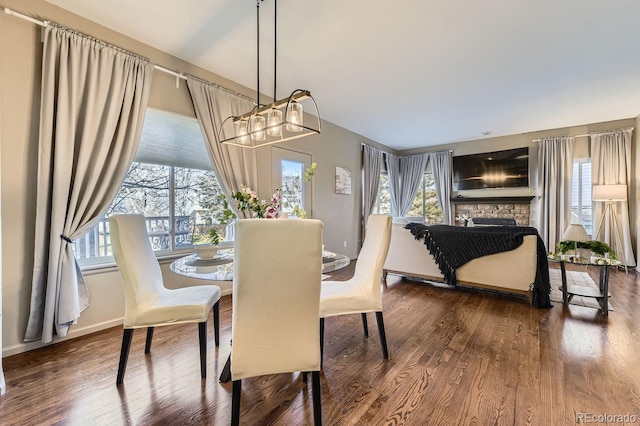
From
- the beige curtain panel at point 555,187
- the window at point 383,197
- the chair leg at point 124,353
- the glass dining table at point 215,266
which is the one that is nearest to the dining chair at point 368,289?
the glass dining table at point 215,266

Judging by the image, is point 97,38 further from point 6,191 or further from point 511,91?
point 511,91

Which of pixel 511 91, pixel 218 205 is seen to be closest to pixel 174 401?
pixel 218 205

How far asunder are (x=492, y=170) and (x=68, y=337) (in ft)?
23.7

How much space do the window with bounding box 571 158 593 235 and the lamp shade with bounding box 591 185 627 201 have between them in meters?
0.71

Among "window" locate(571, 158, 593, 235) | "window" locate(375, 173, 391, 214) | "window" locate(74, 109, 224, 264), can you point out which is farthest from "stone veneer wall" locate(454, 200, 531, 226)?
"window" locate(74, 109, 224, 264)

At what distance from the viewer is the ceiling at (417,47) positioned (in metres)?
2.15

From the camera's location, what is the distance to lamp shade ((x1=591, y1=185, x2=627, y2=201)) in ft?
14.2

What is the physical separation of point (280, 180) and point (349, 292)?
2.44m

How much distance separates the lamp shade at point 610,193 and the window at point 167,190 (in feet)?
19.3

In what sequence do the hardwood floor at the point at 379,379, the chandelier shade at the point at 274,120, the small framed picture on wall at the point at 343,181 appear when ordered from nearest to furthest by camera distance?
the hardwood floor at the point at 379,379, the chandelier shade at the point at 274,120, the small framed picture on wall at the point at 343,181

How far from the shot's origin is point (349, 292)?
1986 mm

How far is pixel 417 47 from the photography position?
2.66 m

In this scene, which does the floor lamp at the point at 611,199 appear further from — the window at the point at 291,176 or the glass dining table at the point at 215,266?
the glass dining table at the point at 215,266

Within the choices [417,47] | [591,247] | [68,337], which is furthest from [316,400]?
[591,247]
